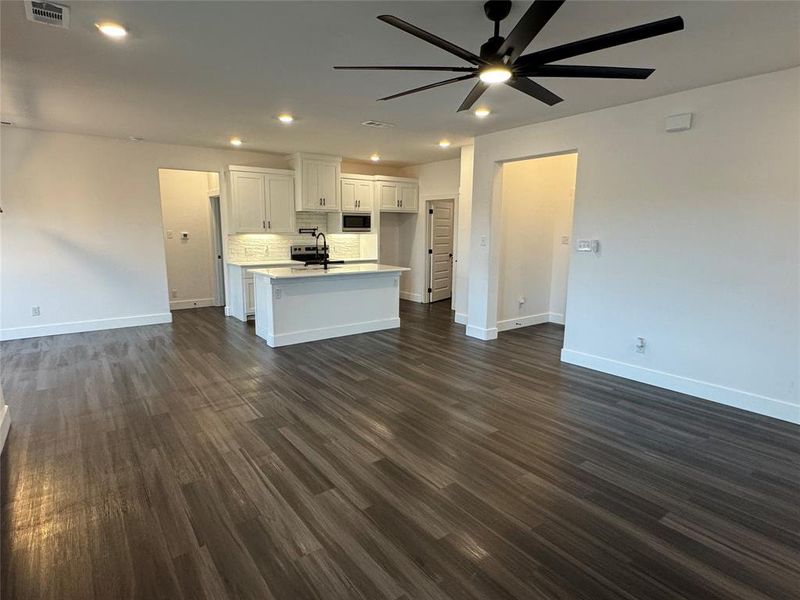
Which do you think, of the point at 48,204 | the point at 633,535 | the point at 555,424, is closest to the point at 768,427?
the point at 555,424

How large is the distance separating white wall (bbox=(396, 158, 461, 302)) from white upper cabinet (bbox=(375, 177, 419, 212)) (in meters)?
0.14

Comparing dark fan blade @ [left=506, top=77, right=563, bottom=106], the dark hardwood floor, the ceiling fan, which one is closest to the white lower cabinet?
the dark hardwood floor

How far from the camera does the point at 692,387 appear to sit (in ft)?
12.9

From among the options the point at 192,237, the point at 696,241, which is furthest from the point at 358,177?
the point at 696,241

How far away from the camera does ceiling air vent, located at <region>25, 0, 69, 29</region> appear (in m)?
2.27

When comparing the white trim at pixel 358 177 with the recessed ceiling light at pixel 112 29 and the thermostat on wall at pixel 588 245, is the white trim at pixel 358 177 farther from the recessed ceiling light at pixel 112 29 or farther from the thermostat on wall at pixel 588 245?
the recessed ceiling light at pixel 112 29

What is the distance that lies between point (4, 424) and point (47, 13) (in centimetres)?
274

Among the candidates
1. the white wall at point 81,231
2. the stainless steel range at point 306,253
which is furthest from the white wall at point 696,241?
the white wall at point 81,231

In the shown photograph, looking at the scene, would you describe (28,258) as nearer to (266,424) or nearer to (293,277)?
(293,277)

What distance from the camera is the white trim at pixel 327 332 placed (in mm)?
5395

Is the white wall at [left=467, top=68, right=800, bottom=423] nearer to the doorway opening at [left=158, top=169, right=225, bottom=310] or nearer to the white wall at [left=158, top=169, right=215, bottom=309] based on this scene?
the doorway opening at [left=158, top=169, right=225, bottom=310]

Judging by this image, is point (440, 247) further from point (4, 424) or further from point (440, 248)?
point (4, 424)

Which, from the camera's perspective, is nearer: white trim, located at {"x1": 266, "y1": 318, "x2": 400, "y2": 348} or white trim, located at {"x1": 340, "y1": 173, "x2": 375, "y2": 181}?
white trim, located at {"x1": 266, "y1": 318, "x2": 400, "y2": 348}

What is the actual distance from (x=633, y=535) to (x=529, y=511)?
0.51 metres
